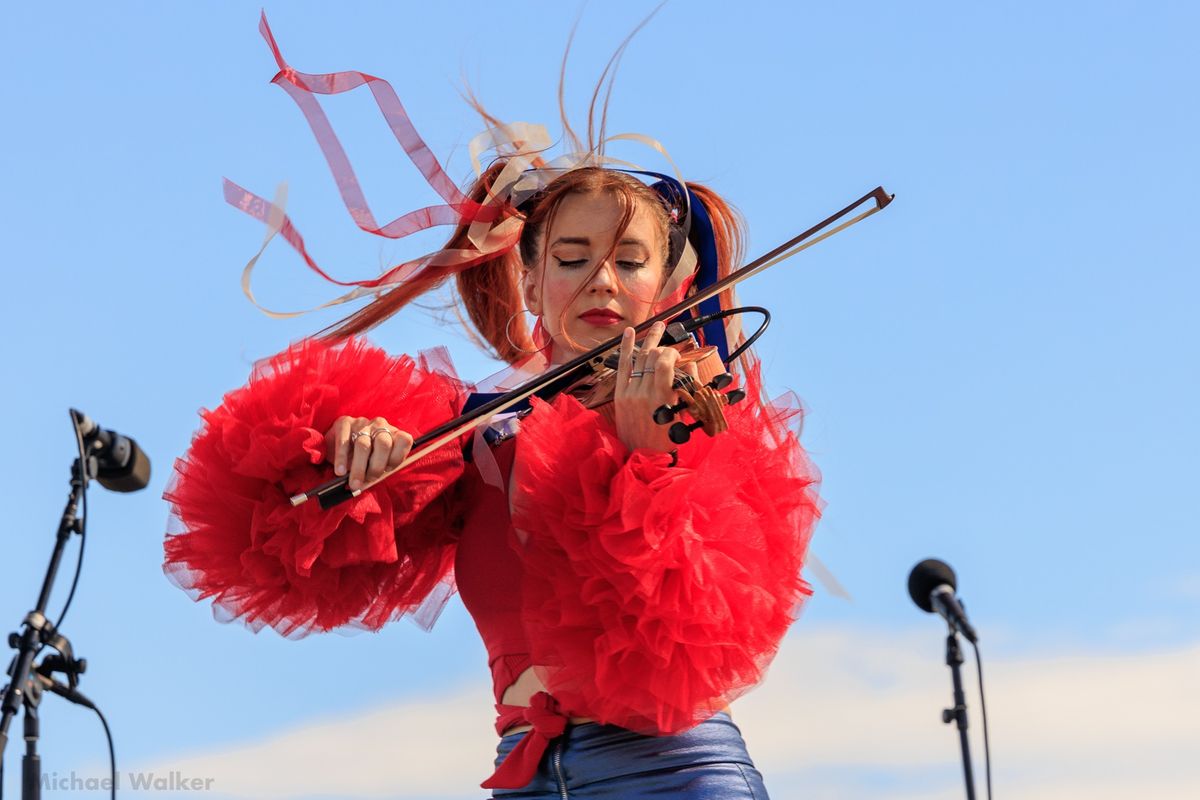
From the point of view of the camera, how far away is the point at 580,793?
8.49ft

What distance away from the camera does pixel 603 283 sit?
299 cm

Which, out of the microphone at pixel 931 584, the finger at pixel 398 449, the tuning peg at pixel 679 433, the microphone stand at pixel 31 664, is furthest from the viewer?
the microphone at pixel 931 584

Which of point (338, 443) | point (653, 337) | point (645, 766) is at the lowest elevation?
point (645, 766)

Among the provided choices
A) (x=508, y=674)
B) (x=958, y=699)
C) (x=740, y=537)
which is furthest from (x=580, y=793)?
(x=958, y=699)

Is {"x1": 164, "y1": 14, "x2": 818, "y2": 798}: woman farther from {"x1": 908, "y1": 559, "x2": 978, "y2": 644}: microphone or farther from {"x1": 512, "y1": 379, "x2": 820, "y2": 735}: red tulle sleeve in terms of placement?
{"x1": 908, "y1": 559, "x2": 978, "y2": 644}: microphone

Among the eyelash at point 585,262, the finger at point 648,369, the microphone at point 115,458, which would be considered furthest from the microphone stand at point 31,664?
the finger at point 648,369

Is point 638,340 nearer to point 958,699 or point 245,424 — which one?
point 245,424

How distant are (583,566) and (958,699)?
4.63 feet

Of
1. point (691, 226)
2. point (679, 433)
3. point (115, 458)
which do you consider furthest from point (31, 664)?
point (691, 226)

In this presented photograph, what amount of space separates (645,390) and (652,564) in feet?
0.96

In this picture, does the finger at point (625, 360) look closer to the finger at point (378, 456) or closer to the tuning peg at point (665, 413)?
the tuning peg at point (665, 413)

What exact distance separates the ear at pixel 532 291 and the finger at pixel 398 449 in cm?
66

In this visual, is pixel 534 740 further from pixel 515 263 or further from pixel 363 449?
pixel 515 263

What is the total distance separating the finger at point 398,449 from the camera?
2645 mm
